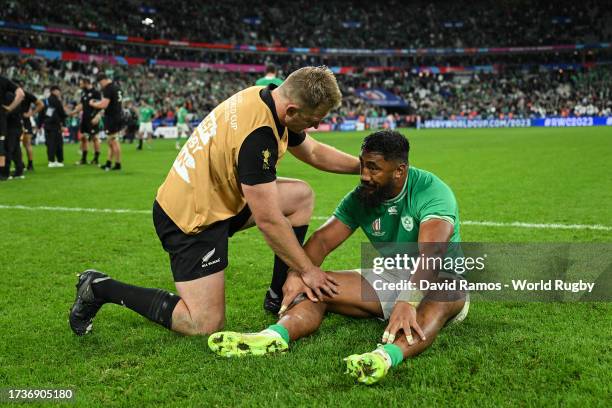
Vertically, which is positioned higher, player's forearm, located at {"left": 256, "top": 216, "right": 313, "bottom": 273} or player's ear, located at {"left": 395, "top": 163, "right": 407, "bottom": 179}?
player's ear, located at {"left": 395, "top": 163, "right": 407, "bottom": 179}

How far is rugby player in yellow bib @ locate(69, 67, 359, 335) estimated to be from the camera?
3.38 m

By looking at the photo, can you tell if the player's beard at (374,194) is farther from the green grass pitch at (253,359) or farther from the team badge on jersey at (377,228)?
the green grass pitch at (253,359)

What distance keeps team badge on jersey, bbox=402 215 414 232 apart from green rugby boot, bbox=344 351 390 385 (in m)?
1.13

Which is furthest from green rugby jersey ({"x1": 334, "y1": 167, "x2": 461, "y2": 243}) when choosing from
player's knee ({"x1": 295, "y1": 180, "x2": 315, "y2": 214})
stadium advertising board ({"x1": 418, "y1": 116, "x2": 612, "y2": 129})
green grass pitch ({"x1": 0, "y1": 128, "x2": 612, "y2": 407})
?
stadium advertising board ({"x1": 418, "y1": 116, "x2": 612, "y2": 129})

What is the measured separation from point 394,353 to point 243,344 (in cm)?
86

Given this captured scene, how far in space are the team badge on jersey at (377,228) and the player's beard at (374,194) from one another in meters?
0.15

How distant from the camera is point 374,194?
3.75 meters

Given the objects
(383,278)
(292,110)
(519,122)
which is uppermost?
(292,110)

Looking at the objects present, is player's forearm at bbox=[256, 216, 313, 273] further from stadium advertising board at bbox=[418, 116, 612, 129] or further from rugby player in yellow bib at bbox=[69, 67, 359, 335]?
stadium advertising board at bbox=[418, 116, 612, 129]

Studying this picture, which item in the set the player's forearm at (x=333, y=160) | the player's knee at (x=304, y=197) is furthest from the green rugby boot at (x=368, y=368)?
the player's forearm at (x=333, y=160)

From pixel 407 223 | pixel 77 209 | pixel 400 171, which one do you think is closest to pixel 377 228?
pixel 407 223

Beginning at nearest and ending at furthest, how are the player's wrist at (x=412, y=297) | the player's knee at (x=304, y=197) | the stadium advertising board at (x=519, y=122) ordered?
1. the player's wrist at (x=412, y=297)
2. the player's knee at (x=304, y=197)
3. the stadium advertising board at (x=519, y=122)

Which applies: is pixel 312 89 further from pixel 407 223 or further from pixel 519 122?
pixel 519 122

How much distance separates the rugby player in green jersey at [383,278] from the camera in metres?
3.16
